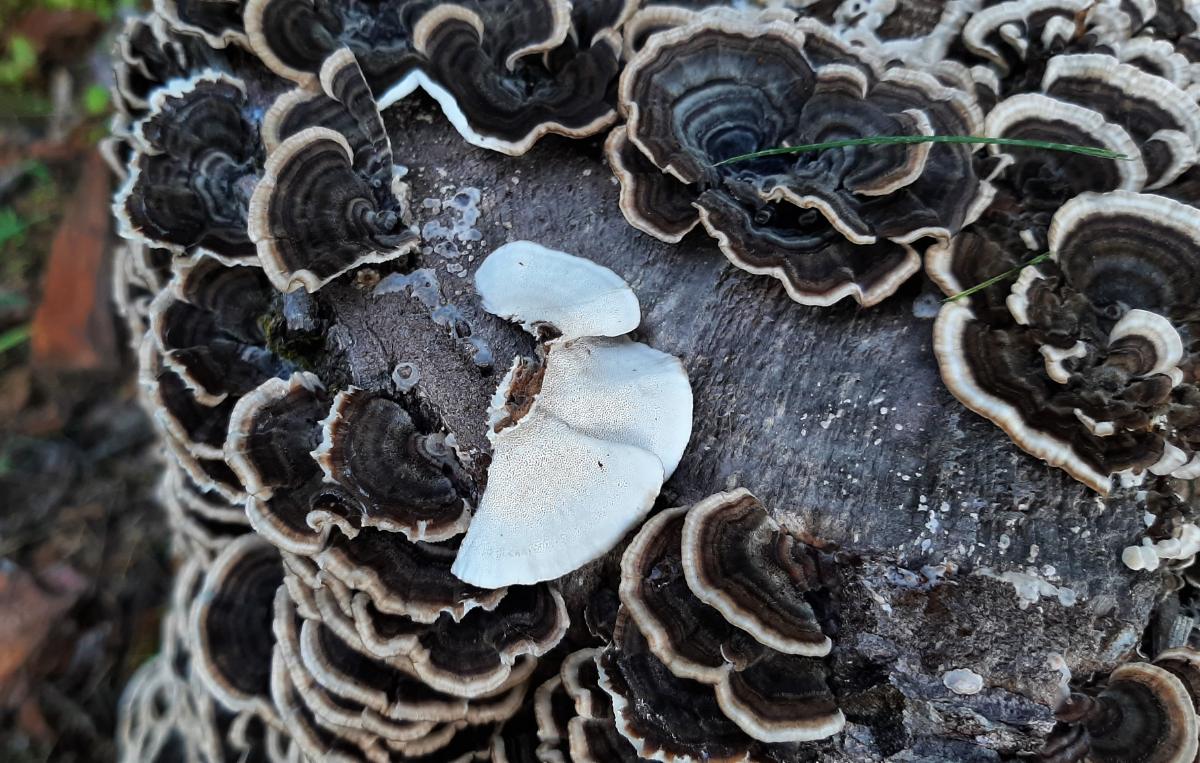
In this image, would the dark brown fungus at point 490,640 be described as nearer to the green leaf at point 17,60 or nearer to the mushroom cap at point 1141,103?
the mushroom cap at point 1141,103

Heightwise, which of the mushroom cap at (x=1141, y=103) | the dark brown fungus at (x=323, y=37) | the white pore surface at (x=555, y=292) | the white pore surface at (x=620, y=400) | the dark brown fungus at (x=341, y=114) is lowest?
the white pore surface at (x=620, y=400)

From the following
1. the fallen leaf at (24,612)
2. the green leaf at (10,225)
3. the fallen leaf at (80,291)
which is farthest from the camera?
the green leaf at (10,225)

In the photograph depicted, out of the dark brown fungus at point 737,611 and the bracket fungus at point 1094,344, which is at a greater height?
the bracket fungus at point 1094,344

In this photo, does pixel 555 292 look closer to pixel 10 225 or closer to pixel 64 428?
pixel 64 428

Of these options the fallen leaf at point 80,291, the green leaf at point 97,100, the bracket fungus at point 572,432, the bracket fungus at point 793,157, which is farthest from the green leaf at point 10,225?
the bracket fungus at point 793,157

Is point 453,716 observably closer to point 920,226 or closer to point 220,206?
point 220,206

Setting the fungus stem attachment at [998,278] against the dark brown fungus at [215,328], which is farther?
the dark brown fungus at [215,328]

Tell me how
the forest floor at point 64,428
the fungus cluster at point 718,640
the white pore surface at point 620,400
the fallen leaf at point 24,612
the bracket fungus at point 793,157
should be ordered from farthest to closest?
the forest floor at point 64,428 → the fallen leaf at point 24,612 → the white pore surface at point 620,400 → the bracket fungus at point 793,157 → the fungus cluster at point 718,640
